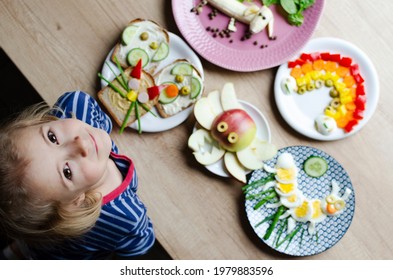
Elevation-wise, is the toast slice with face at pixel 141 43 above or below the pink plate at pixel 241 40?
above

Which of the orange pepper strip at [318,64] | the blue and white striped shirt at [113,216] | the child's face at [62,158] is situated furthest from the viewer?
the orange pepper strip at [318,64]

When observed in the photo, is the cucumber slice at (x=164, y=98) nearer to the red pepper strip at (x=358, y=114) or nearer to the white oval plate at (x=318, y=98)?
the white oval plate at (x=318, y=98)

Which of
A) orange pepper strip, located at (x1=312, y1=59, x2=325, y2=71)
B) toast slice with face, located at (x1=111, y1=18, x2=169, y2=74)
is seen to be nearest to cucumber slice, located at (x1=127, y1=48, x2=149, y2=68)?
toast slice with face, located at (x1=111, y1=18, x2=169, y2=74)

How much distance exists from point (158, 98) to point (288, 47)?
1.17 feet

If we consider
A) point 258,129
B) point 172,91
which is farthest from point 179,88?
point 258,129

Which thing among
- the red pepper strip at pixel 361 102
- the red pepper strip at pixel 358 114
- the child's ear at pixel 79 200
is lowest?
the red pepper strip at pixel 358 114

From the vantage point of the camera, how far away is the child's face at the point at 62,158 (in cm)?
98

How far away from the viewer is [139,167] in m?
1.27

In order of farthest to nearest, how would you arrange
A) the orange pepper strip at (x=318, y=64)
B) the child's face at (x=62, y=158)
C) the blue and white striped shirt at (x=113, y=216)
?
1. the orange pepper strip at (x=318, y=64)
2. the blue and white striped shirt at (x=113, y=216)
3. the child's face at (x=62, y=158)

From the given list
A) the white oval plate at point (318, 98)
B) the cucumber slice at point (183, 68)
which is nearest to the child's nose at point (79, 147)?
the cucumber slice at point (183, 68)

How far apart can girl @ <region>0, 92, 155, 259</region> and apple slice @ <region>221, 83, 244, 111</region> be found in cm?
28

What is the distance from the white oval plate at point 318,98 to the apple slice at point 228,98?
113 mm

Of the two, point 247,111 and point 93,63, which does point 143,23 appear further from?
point 247,111

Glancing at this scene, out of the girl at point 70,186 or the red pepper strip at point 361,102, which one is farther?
the red pepper strip at point 361,102
